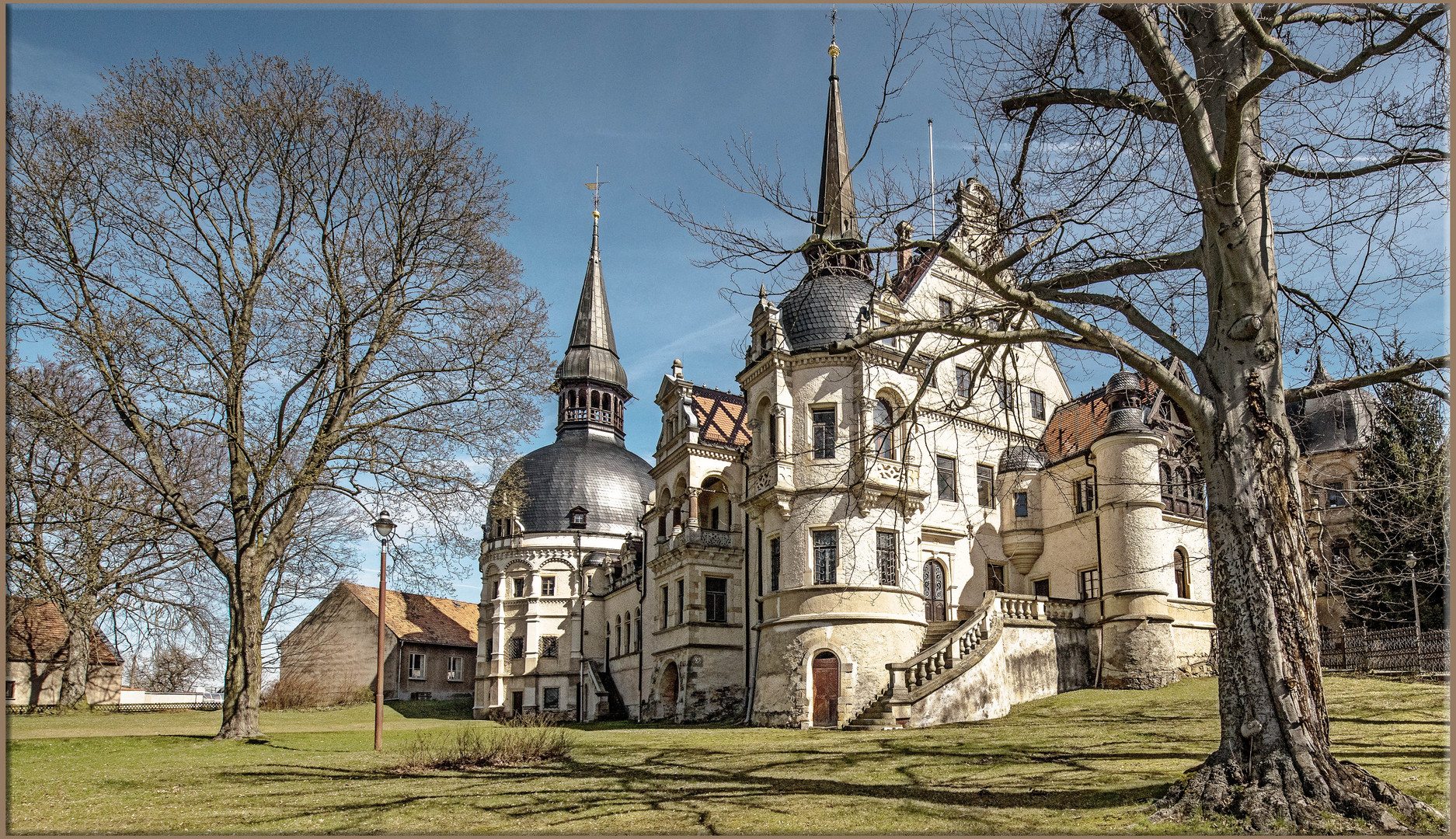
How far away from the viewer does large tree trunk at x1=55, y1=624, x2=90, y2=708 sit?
3725cm

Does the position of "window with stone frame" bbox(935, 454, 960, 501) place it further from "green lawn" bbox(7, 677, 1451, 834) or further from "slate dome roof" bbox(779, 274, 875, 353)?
"green lawn" bbox(7, 677, 1451, 834)

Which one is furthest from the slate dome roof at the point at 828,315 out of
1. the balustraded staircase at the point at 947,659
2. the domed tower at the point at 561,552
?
the domed tower at the point at 561,552

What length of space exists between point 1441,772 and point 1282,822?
346 cm

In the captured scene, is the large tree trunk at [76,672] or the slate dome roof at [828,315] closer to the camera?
the slate dome roof at [828,315]

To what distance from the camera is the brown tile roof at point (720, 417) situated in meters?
39.8

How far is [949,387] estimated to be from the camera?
32.3m

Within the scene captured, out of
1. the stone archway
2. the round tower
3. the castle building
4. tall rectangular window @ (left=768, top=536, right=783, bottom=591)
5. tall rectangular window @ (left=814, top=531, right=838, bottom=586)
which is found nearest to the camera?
the castle building

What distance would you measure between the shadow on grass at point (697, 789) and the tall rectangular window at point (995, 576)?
17.8 meters

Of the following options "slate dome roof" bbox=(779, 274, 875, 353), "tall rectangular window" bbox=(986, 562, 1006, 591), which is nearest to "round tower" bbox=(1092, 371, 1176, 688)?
"tall rectangular window" bbox=(986, 562, 1006, 591)

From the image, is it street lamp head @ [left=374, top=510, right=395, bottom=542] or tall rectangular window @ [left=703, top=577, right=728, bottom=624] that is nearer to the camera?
street lamp head @ [left=374, top=510, right=395, bottom=542]

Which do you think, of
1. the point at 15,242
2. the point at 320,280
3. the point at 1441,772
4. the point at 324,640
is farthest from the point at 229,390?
the point at 324,640

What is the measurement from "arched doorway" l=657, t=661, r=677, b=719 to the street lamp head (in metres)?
20.7

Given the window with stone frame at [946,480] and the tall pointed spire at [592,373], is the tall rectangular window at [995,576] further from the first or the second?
the tall pointed spire at [592,373]

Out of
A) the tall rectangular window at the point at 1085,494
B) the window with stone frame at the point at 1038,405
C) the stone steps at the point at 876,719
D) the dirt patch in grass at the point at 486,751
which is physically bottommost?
the stone steps at the point at 876,719
